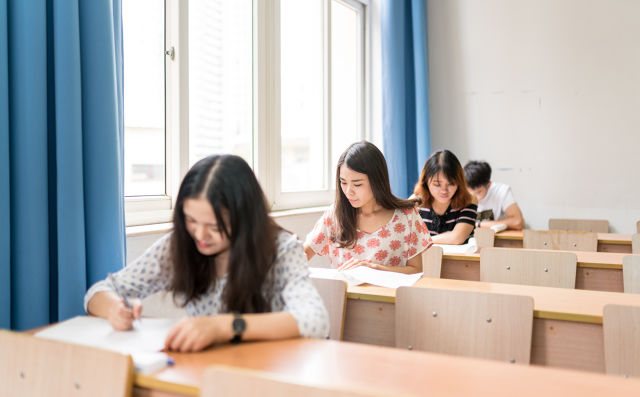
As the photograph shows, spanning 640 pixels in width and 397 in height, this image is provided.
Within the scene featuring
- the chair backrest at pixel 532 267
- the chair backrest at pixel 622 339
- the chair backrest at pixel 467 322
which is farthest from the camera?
the chair backrest at pixel 532 267

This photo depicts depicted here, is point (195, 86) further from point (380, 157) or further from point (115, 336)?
point (115, 336)

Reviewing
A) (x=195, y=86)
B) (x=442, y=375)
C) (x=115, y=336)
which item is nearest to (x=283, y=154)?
(x=195, y=86)

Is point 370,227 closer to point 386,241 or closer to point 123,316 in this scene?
point 386,241

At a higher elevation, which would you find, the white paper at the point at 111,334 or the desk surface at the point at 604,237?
the desk surface at the point at 604,237

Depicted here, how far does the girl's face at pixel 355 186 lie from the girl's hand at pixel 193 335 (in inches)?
45.7

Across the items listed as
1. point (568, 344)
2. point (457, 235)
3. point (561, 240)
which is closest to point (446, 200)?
point (457, 235)

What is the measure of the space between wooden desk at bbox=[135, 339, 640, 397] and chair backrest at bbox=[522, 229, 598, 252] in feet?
7.69

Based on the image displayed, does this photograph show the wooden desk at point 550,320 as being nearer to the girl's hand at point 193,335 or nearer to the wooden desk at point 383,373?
the wooden desk at point 383,373

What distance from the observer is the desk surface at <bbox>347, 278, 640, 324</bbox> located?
5.48 feet

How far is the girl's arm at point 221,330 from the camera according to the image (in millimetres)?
1213

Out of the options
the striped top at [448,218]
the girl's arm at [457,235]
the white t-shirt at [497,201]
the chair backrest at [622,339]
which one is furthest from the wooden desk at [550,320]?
the white t-shirt at [497,201]

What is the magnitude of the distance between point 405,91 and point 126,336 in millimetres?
3686

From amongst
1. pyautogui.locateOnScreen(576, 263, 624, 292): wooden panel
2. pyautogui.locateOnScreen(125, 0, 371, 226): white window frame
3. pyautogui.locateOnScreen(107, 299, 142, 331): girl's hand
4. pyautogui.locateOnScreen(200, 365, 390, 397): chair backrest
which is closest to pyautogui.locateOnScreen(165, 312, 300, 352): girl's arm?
pyautogui.locateOnScreen(107, 299, 142, 331): girl's hand

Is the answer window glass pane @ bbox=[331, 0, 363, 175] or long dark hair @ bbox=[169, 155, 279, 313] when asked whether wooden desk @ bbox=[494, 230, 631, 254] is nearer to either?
window glass pane @ bbox=[331, 0, 363, 175]
